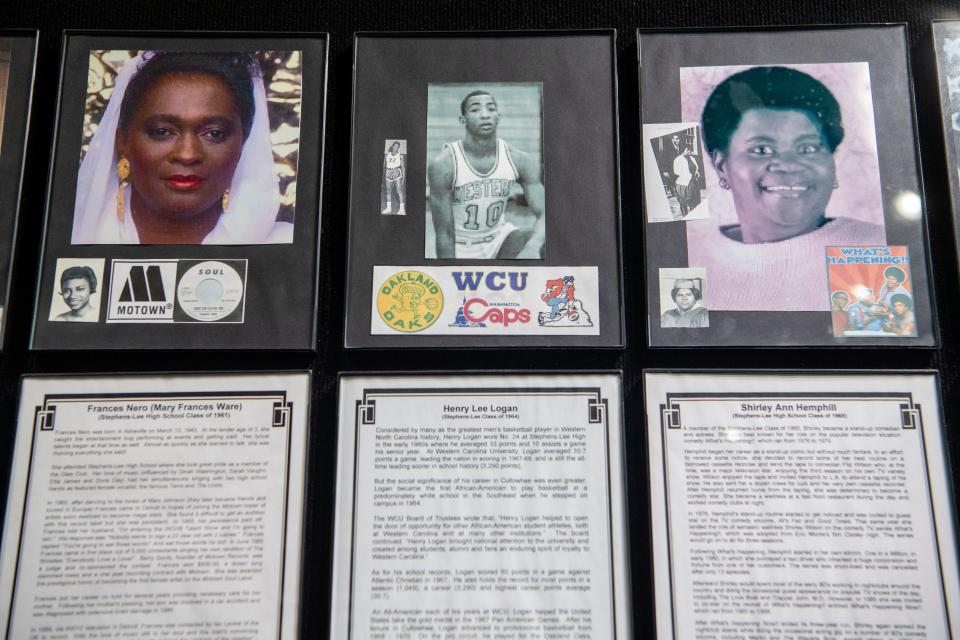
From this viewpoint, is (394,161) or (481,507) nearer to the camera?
(481,507)

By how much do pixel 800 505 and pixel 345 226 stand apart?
103cm

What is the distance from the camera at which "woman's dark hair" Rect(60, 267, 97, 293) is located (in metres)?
1.46

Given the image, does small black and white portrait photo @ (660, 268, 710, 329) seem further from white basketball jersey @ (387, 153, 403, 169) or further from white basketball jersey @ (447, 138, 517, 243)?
white basketball jersey @ (387, 153, 403, 169)

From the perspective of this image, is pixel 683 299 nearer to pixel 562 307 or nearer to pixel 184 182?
pixel 562 307

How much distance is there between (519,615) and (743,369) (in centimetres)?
62

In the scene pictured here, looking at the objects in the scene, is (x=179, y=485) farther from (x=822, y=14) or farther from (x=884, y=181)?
(x=822, y=14)

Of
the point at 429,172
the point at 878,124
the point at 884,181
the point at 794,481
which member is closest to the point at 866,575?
the point at 794,481

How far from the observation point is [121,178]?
1.52m

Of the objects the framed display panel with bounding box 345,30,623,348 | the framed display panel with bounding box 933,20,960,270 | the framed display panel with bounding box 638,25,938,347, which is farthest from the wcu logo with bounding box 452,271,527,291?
the framed display panel with bounding box 933,20,960,270

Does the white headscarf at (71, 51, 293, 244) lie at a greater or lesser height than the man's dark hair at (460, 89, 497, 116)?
lesser

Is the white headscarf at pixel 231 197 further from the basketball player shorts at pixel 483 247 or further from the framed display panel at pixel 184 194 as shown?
the basketball player shorts at pixel 483 247

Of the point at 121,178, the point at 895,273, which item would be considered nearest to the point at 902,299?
the point at 895,273

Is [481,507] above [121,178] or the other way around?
the other way around

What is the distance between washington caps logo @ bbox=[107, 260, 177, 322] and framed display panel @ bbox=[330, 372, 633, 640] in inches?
15.5
